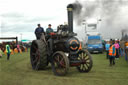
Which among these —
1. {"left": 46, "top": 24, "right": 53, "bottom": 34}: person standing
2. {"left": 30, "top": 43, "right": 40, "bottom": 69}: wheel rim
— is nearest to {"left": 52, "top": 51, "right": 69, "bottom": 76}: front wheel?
{"left": 30, "top": 43, "right": 40, "bottom": 69}: wheel rim

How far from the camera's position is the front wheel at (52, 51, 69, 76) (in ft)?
24.3

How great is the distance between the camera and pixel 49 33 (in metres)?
9.07

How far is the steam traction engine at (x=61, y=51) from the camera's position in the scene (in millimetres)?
8051

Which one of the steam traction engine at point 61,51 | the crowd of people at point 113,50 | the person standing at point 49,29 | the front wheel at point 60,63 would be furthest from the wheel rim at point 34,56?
the crowd of people at point 113,50

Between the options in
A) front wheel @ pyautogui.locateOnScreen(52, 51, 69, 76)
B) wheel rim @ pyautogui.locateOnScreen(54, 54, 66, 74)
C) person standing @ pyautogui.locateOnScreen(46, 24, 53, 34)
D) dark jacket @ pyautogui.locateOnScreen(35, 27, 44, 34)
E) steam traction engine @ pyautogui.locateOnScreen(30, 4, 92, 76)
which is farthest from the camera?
dark jacket @ pyautogui.locateOnScreen(35, 27, 44, 34)

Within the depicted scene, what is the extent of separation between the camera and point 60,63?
771 cm

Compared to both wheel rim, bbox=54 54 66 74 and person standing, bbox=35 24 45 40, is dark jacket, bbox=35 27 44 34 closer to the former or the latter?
person standing, bbox=35 24 45 40

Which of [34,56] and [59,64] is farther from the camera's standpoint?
[34,56]

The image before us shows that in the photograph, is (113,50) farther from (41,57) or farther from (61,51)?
(41,57)

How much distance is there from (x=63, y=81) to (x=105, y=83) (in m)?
1.35

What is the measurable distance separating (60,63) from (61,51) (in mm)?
732

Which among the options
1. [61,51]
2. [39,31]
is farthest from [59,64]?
[39,31]

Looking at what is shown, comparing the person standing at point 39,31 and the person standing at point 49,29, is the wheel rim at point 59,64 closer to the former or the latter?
the person standing at point 49,29

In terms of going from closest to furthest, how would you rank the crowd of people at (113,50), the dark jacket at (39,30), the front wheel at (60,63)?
the front wheel at (60,63), the dark jacket at (39,30), the crowd of people at (113,50)
